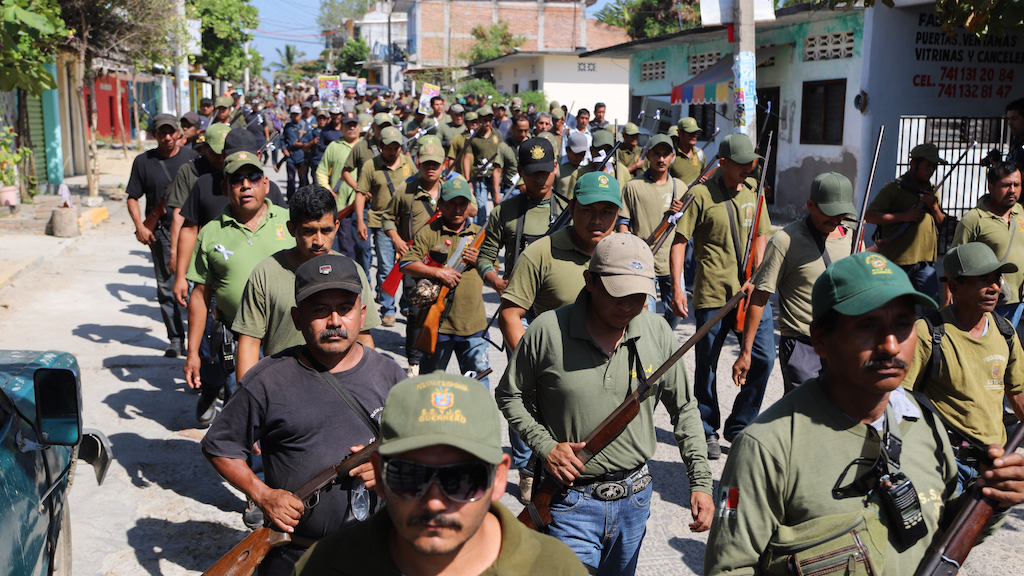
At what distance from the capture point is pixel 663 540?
495cm

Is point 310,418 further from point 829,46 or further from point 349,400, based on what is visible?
point 829,46

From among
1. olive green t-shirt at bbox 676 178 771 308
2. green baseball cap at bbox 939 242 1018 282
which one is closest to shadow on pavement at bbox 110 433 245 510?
olive green t-shirt at bbox 676 178 771 308

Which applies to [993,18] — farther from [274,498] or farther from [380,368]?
[274,498]

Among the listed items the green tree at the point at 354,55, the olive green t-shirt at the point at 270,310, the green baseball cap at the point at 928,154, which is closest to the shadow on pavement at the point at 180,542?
the olive green t-shirt at the point at 270,310

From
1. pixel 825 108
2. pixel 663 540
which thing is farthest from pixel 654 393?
pixel 825 108

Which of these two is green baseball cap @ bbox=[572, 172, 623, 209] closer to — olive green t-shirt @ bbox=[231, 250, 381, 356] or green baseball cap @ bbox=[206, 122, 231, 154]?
olive green t-shirt @ bbox=[231, 250, 381, 356]

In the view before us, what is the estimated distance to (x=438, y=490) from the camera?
178cm

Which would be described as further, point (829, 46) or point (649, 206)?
point (829, 46)

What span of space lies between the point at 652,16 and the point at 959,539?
41792 millimetres

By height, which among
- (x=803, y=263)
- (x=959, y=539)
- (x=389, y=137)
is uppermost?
(x=389, y=137)

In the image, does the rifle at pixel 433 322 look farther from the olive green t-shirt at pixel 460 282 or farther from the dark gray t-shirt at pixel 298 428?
the dark gray t-shirt at pixel 298 428

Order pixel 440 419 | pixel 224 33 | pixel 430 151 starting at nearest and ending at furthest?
pixel 440 419, pixel 430 151, pixel 224 33

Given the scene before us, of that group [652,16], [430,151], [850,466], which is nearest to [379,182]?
[430,151]

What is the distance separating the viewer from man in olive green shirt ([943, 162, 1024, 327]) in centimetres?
631
